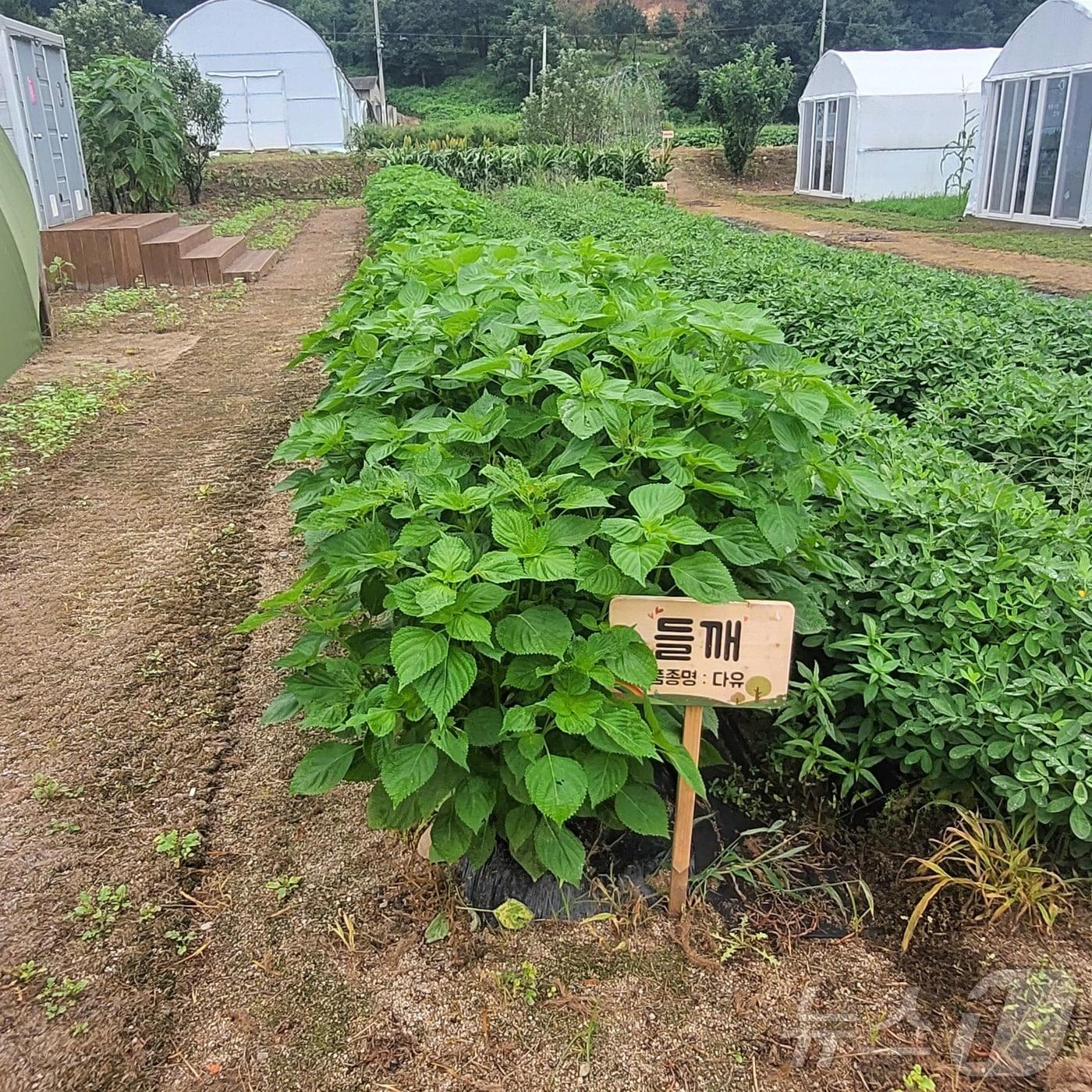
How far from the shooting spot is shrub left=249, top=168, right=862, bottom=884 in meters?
1.67

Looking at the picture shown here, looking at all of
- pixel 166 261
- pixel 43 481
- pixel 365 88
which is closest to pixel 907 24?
pixel 365 88

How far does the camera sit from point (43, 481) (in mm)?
5012

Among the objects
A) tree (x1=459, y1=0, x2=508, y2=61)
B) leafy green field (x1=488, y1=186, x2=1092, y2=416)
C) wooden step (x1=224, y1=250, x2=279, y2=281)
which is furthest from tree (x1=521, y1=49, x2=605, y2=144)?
tree (x1=459, y1=0, x2=508, y2=61)

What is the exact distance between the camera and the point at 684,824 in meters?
1.92

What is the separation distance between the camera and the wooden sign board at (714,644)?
176 centimetres

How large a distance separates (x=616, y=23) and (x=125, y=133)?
151 feet

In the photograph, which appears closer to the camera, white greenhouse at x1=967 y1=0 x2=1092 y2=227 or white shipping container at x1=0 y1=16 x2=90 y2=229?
white shipping container at x1=0 y1=16 x2=90 y2=229

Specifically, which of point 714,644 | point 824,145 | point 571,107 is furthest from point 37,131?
point 824,145

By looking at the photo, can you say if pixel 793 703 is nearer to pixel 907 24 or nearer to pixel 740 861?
pixel 740 861

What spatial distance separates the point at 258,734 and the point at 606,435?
1.46 meters

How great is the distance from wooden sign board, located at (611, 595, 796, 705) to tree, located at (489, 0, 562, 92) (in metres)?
52.1

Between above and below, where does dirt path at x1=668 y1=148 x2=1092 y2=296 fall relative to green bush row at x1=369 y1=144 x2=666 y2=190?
below

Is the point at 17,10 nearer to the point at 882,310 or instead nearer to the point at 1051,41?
the point at 1051,41

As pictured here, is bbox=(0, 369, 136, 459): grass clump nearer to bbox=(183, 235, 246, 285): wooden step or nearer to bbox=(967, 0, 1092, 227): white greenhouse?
bbox=(183, 235, 246, 285): wooden step
